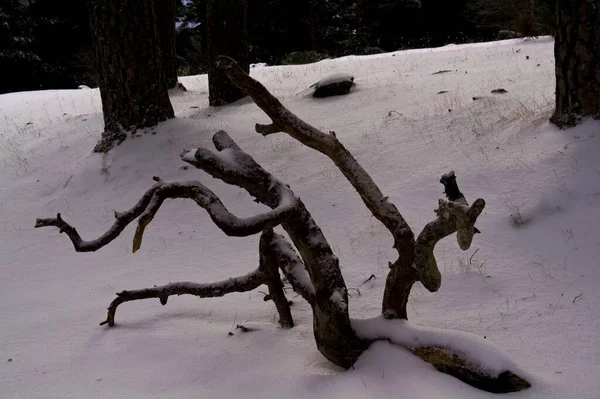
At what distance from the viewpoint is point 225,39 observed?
898cm

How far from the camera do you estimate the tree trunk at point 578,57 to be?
16.1 ft

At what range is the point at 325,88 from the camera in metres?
8.78

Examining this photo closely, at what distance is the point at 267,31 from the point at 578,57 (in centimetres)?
2103

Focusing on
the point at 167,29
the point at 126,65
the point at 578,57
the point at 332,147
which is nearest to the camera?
the point at 332,147

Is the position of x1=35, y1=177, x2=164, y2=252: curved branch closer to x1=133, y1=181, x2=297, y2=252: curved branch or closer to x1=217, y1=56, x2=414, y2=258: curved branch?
x1=133, y1=181, x2=297, y2=252: curved branch

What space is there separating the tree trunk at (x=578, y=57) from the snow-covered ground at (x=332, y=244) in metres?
0.24

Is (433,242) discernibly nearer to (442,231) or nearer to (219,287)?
(442,231)

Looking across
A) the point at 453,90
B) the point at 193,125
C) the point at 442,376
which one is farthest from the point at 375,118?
the point at 442,376

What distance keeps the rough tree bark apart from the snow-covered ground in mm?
110

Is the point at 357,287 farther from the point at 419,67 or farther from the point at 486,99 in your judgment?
the point at 419,67

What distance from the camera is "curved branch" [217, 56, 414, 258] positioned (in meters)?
3.00

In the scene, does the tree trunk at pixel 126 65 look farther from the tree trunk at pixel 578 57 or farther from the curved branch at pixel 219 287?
the tree trunk at pixel 578 57

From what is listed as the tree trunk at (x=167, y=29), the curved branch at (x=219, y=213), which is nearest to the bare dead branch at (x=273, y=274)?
the curved branch at (x=219, y=213)

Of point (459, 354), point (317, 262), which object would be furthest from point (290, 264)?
point (459, 354)
